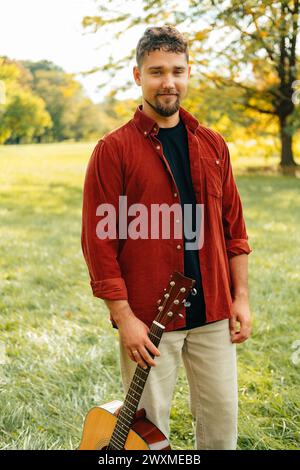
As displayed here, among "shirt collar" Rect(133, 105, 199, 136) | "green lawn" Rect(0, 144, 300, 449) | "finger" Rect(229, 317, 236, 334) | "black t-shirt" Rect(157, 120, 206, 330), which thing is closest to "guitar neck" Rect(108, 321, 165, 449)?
"black t-shirt" Rect(157, 120, 206, 330)

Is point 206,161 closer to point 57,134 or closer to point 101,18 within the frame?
point 101,18

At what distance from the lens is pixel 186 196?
77.5 inches

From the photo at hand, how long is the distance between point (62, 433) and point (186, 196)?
4.86 ft

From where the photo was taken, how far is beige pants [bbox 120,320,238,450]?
2.01 meters

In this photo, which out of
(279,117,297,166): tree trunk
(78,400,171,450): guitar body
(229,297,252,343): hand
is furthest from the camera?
(279,117,297,166): tree trunk

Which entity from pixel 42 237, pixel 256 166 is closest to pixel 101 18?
pixel 42 237

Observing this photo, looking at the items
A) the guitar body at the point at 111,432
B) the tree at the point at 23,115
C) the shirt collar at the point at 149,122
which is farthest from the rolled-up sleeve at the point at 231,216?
the tree at the point at 23,115

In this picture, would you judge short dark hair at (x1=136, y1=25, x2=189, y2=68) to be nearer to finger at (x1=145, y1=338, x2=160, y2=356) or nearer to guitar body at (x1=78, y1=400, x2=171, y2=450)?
finger at (x1=145, y1=338, x2=160, y2=356)

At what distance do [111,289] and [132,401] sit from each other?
0.41 metres

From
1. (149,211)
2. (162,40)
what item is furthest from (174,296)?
(162,40)

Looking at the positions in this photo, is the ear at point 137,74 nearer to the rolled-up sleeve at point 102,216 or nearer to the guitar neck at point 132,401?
the rolled-up sleeve at point 102,216

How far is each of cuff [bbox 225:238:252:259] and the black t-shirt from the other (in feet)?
0.59

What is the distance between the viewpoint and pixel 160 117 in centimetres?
197
